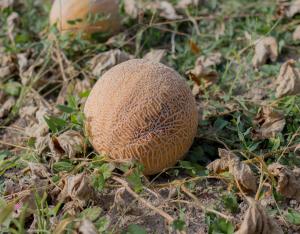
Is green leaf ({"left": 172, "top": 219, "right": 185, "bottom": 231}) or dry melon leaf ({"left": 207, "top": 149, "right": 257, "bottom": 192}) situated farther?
dry melon leaf ({"left": 207, "top": 149, "right": 257, "bottom": 192})

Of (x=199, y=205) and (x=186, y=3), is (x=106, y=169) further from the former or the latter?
(x=186, y=3)

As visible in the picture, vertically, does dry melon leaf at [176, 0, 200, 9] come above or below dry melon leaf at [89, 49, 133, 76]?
above

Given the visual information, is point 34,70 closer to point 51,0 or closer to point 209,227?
point 51,0

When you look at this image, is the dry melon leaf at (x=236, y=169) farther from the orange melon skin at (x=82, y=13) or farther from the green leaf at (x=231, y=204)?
the orange melon skin at (x=82, y=13)

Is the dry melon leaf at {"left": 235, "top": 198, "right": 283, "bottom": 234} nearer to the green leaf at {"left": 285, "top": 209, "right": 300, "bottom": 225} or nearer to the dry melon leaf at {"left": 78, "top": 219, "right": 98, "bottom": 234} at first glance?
the green leaf at {"left": 285, "top": 209, "right": 300, "bottom": 225}

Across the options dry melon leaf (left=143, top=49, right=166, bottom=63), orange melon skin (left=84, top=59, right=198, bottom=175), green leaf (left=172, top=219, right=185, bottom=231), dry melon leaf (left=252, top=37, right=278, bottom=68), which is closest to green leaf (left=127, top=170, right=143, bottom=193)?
orange melon skin (left=84, top=59, right=198, bottom=175)
